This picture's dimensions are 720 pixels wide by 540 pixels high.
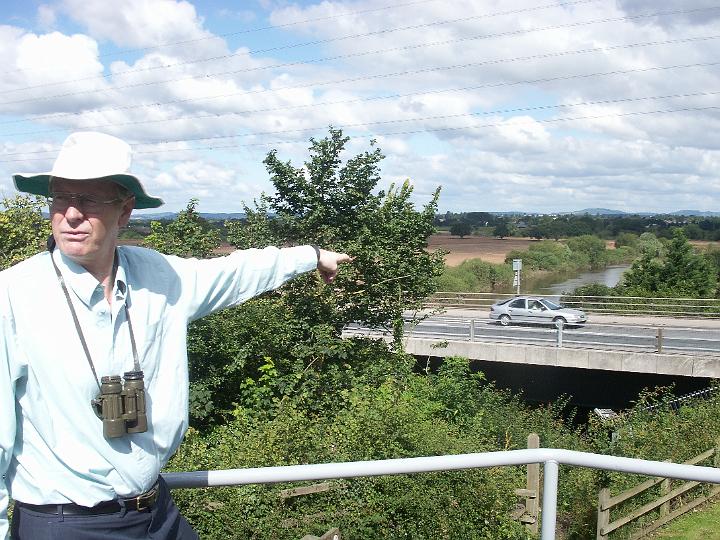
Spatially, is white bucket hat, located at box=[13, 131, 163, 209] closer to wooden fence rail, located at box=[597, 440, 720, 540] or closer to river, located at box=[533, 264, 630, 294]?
wooden fence rail, located at box=[597, 440, 720, 540]

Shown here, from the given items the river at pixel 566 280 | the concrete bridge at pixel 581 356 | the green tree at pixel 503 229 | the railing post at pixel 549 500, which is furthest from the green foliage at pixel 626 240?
the railing post at pixel 549 500

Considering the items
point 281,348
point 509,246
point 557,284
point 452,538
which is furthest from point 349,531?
point 509,246

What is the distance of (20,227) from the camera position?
20.8 metres

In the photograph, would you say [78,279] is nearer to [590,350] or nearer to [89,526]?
[89,526]

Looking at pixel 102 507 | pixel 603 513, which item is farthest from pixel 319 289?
pixel 102 507

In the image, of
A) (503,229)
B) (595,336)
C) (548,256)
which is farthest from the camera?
(503,229)

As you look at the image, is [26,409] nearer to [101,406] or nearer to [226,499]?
[101,406]

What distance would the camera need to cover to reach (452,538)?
16.6 ft

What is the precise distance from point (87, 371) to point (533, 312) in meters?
26.4

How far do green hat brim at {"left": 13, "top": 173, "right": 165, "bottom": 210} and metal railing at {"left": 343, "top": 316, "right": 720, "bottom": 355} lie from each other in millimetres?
15912

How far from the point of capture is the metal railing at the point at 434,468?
219 centimetres

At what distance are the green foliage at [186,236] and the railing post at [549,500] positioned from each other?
12.9 metres

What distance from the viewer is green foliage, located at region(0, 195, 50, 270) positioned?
20156mm

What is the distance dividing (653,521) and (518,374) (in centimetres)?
1551
